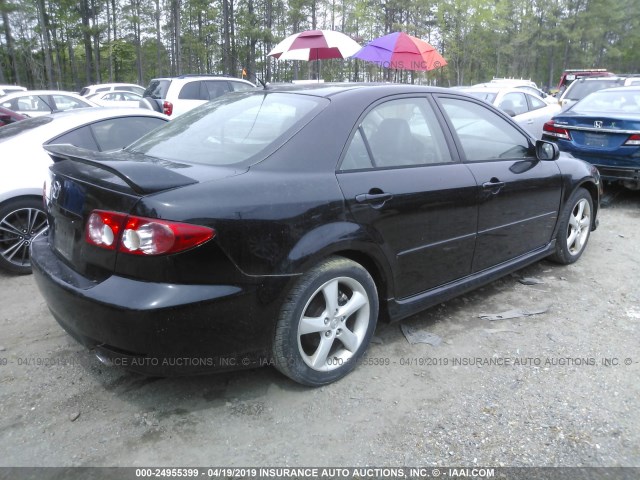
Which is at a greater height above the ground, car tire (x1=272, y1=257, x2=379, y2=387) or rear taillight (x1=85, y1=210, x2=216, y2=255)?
rear taillight (x1=85, y1=210, x2=216, y2=255)

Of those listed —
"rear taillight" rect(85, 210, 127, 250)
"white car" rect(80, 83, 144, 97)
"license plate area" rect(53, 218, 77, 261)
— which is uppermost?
"white car" rect(80, 83, 144, 97)

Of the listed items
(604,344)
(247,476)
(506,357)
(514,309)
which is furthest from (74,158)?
(604,344)

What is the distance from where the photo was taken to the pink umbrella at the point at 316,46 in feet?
35.7

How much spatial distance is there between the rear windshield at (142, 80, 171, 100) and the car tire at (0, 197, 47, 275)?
836cm

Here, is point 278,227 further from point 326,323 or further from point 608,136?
point 608,136

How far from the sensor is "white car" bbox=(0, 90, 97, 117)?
38.9ft

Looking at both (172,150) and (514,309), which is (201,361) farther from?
(514,309)

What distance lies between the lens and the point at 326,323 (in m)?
2.73

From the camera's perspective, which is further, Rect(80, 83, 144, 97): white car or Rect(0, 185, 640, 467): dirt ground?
Rect(80, 83, 144, 97): white car

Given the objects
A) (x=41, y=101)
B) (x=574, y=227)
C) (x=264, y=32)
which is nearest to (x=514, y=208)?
(x=574, y=227)

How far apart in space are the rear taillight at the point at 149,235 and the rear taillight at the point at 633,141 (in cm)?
617

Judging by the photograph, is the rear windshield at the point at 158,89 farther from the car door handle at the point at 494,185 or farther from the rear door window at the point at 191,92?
the car door handle at the point at 494,185

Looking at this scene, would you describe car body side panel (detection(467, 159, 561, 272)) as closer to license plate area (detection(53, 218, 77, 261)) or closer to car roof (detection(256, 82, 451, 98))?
car roof (detection(256, 82, 451, 98))

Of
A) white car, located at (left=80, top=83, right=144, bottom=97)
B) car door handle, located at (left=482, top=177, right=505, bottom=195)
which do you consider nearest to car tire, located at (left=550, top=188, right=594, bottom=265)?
car door handle, located at (left=482, top=177, right=505, bottom=195)
